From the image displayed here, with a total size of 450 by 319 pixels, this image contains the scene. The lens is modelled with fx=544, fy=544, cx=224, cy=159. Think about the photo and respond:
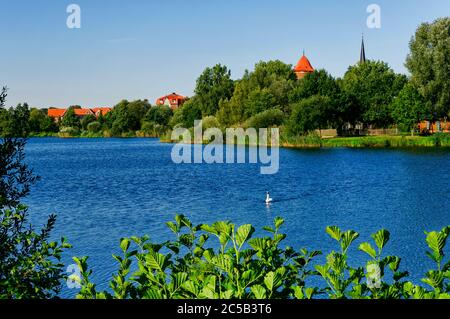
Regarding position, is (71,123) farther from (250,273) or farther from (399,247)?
(250,273)

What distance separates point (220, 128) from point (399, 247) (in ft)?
229

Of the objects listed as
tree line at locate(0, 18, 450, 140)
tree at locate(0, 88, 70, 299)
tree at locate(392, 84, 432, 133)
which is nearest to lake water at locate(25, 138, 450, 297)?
tree at locate(0, 88, 70, 299)

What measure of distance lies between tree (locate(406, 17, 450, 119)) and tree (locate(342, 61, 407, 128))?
8206 millimetres

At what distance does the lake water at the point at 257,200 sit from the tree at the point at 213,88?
53.0 m

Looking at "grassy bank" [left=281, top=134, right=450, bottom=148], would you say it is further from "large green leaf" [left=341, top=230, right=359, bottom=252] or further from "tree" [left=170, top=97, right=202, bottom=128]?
"large green leaf" [left=341, top=230, right=359, bottom=252]

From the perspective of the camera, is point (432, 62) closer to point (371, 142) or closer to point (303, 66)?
point (371, 142)

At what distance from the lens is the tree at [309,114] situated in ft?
250

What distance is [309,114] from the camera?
7600 cm

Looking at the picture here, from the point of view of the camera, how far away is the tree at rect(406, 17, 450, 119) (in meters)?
71.9

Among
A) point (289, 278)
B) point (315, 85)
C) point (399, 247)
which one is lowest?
point (399, 247)

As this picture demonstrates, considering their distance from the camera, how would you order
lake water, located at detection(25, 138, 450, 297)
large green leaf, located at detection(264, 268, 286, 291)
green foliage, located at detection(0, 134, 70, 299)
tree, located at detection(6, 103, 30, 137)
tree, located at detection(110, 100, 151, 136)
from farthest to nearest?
tree, located at detection(110, 100, 151, 136) → lake water, located at detection(25, 138, 450, 297) → tree, located at detection(6, 103, 30, 137) → green foliage, located at detection(0, 134, 70, 299) → large green leaf, located at detection(264, 268, 286, 291)

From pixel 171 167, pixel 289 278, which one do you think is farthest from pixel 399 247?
pixel 171 167

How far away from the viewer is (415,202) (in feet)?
101

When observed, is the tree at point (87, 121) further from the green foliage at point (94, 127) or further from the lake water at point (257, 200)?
the lake water at point (257, 200)
